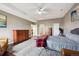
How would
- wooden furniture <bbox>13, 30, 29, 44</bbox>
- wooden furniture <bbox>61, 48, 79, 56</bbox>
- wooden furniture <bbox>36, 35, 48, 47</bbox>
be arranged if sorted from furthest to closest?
wooden furniture <bbox>36, 35, 48, 47</bbox>, wooden furniture <bbox>13, 30, 29, 44</bbox>, wooden furniture <bbox>61, 48, 79, 56</bbox>

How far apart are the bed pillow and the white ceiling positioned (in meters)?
0.46

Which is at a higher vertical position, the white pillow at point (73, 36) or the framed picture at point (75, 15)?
the framed picture at point (75, 15)

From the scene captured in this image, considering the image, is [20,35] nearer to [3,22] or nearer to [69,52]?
[3,22]

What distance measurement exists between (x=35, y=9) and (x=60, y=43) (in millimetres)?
835

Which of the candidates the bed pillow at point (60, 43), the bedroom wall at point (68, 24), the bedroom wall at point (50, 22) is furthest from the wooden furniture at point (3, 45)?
the bedroom wall at point (68, 24)

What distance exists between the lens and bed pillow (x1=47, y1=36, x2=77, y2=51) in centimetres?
183

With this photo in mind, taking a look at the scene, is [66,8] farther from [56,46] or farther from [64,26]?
[56,46]

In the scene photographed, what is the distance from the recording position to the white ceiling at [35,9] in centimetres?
184

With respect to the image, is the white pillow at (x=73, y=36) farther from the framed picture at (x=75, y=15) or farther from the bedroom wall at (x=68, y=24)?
the framed picture at (x=75, y=15)

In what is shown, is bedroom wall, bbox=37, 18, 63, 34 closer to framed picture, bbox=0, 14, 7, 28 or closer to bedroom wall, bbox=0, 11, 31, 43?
bedroom wall, bbox=0, 11, 31, 43

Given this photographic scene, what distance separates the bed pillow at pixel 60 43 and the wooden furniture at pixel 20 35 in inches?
20.0

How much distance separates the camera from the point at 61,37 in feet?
6.52

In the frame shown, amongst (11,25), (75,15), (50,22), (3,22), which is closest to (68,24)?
(75,15)

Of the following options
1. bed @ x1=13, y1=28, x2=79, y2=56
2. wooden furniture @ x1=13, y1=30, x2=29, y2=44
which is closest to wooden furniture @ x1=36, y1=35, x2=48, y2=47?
bed @ x1=13, y1=28, x2=79, y2=56
